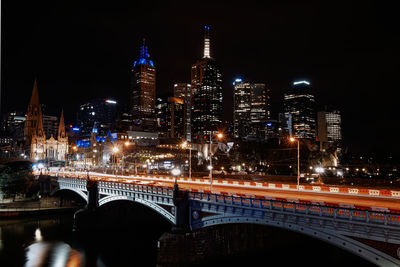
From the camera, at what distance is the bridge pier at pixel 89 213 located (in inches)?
2084

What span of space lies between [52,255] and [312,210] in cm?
3604

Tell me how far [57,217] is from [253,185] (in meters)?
43.7

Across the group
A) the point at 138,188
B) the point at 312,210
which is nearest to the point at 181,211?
the point at 138,188

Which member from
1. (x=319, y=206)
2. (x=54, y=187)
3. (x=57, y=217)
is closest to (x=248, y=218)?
(x=319, y=206)

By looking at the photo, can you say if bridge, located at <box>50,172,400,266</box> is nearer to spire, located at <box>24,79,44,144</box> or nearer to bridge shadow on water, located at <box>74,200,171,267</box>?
bridge shadow on water, located at <box>74,200,171,267</box>

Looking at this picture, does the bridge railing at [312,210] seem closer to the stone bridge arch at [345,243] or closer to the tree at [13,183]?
the stone bridge arch at [345,243]

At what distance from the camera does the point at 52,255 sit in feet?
142

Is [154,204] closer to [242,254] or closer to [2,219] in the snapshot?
[242,254]

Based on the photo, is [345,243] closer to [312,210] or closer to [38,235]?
[312,210]

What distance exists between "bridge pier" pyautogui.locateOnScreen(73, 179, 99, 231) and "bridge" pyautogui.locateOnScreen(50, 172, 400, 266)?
32.5 ft

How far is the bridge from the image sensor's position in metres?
19.5

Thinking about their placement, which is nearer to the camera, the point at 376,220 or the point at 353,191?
the point at 376,220

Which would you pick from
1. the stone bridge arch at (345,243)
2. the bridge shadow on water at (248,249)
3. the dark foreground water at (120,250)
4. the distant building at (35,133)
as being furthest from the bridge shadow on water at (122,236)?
the distant building at (35,133)

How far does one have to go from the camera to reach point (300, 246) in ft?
147
